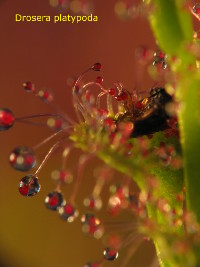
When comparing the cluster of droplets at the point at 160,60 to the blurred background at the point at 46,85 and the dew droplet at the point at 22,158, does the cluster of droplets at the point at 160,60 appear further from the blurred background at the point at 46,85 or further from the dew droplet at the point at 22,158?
the blurred background at the point at 46,85

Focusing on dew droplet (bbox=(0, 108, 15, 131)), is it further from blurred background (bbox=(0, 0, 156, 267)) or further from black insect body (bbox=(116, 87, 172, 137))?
blurred background (bbox=(0, 0, 156, 267))

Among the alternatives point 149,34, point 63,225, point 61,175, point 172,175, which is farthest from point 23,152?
point 149,34

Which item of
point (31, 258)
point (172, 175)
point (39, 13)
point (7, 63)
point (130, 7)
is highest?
point (39, 13)

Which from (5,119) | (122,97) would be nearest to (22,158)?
(5,119)

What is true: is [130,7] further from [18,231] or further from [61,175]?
[18,231]

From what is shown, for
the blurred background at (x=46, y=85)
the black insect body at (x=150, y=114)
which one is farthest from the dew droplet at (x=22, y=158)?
the blurred background at (x=46, y=85)

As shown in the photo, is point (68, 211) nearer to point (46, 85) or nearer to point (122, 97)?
point (122, 97)
